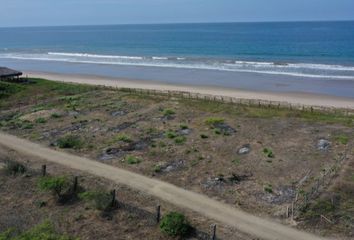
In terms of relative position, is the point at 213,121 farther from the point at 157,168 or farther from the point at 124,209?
the point at 124,209

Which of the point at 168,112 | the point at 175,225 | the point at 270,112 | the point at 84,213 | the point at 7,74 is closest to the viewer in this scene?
the point at 175,225

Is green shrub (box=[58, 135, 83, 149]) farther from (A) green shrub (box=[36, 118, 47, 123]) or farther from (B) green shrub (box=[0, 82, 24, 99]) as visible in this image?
(B) green shrub (box=[0, 82, 24, 99])

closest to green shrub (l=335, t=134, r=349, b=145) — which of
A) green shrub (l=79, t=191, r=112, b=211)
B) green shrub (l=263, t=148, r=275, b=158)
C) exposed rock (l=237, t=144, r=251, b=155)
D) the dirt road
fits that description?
green shrub (l=263, t=148, r=275, b=158)

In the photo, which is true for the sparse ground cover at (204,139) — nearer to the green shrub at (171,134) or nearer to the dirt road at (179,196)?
the green shrub at (171,134)

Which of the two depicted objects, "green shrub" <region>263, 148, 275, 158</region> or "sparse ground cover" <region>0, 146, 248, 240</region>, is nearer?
"sparse ground cover" <region>0, 146, 248, 240</region>

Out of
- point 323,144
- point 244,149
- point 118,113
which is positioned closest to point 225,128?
point 244,149

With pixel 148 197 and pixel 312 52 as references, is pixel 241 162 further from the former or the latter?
pixel 312 52
